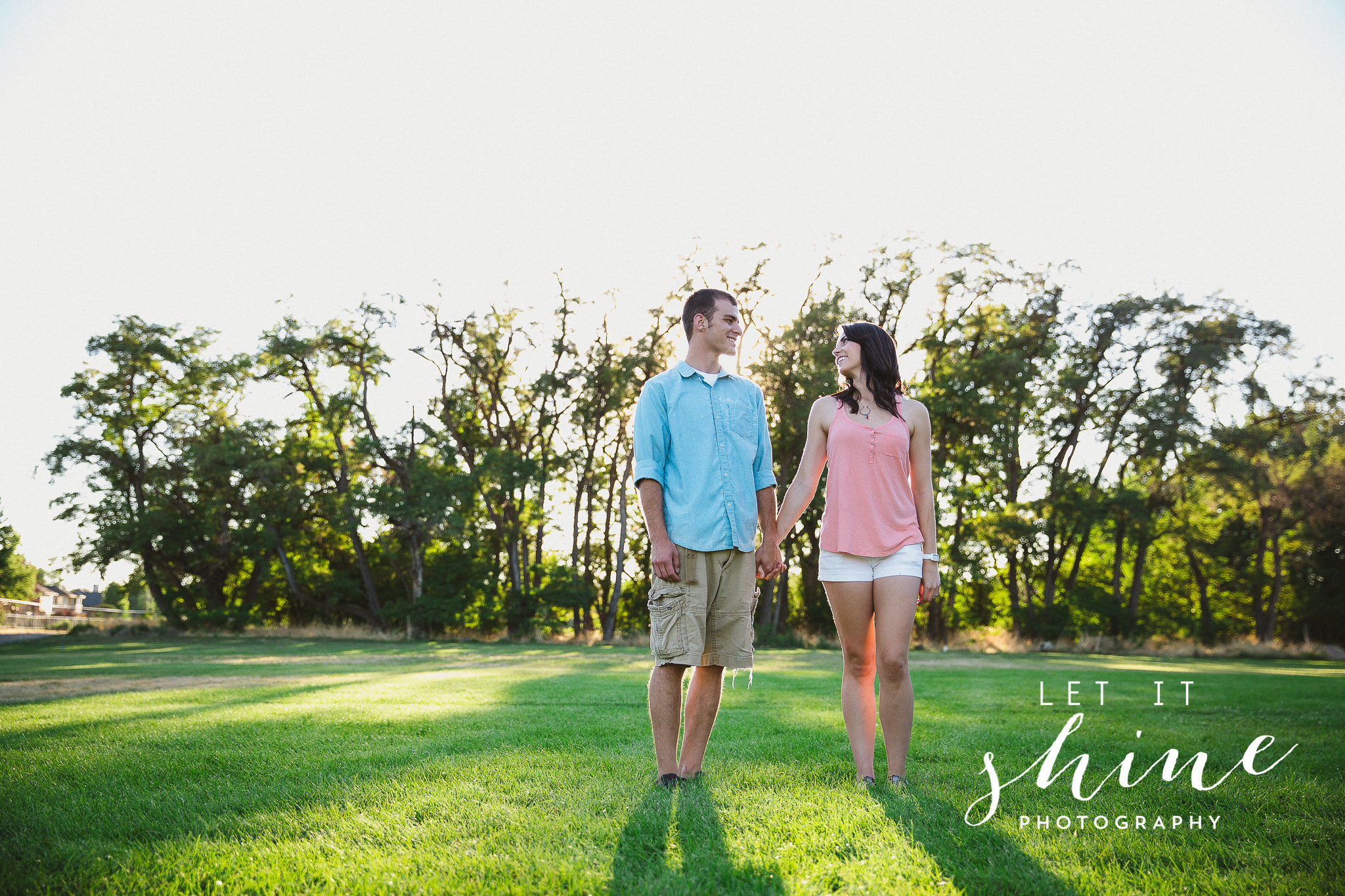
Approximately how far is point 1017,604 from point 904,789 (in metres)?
A: 26.9

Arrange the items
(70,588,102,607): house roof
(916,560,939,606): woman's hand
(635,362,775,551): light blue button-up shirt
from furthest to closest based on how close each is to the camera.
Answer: (70,588,102,607): house roof → (916,560,939,606): woman's hand → (635,362,775,551): light blue button-up shirt

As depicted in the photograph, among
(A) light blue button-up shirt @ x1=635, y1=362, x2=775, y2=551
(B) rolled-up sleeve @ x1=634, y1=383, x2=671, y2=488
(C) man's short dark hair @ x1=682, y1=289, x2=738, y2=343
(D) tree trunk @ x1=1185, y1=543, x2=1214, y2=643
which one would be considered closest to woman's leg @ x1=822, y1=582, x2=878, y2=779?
(A) light blue button-up shirt @ x1=635, y1=362, x2=775, y2=551

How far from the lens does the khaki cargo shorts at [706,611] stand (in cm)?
357

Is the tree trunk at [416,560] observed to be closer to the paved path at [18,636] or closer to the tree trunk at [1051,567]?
the paved path at [18,636]

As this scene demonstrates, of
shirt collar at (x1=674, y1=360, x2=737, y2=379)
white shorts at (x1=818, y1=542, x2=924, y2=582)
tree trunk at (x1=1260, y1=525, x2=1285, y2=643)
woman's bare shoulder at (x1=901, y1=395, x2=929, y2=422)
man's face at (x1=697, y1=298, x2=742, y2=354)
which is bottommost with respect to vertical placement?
tree trunk at (x1=1260, y1=525, x2=1285, y2=643)

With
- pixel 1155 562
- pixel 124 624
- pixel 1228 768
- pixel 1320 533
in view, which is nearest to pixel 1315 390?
pixel 1320 533

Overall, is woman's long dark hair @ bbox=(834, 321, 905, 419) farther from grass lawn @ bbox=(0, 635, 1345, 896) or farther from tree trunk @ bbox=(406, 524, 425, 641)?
tree trunk @ bbox=(406, 524, 425, 641)

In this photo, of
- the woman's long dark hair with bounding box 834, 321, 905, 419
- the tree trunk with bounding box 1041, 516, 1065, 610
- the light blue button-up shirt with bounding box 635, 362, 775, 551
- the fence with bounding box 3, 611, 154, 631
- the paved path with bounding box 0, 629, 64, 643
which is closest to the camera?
the light blue button-up shirt with bounding box 635, 362, 775, 551

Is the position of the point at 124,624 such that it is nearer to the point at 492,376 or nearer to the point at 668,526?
the point at 492,376

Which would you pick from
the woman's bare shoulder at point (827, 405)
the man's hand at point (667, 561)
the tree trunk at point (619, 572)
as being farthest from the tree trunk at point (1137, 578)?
Result: the man's hand at point (667, 561)

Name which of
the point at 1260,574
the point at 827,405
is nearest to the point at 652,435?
the point at 827,405

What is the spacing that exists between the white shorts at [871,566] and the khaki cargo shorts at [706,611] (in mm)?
396

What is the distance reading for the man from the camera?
359 cm

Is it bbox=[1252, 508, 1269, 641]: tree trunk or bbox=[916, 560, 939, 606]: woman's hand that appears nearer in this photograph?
bbox=[916, 560, 939, 606]: woman's hand
